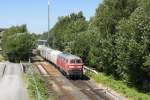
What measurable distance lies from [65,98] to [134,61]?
828 cm

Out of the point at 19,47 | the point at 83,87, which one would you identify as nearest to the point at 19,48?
the point at 19,47

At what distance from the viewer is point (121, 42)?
42312mm

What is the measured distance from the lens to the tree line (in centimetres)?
4012

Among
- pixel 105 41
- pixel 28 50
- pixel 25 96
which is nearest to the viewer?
pixel 25 96

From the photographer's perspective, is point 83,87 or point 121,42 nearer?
point 121,42

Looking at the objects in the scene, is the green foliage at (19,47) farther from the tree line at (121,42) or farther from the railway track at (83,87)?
the railway track at (83,87)

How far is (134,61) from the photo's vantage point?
41.1 m

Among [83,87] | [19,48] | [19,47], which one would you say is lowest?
[83,87]

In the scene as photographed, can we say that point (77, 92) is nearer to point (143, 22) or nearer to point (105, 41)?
point (143, 22)

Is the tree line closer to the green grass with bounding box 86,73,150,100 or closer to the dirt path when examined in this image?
the green grass with bounding box 86,73,150,100

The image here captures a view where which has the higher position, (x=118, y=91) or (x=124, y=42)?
(x=124, y=42)

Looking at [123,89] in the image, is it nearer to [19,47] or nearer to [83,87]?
[83,87]

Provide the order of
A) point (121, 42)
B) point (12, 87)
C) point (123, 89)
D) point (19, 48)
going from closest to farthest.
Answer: point (123, 89), point (121, 42), point (12, 87), point (19, 48)

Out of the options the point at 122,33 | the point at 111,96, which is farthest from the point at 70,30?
the point at 111,96
